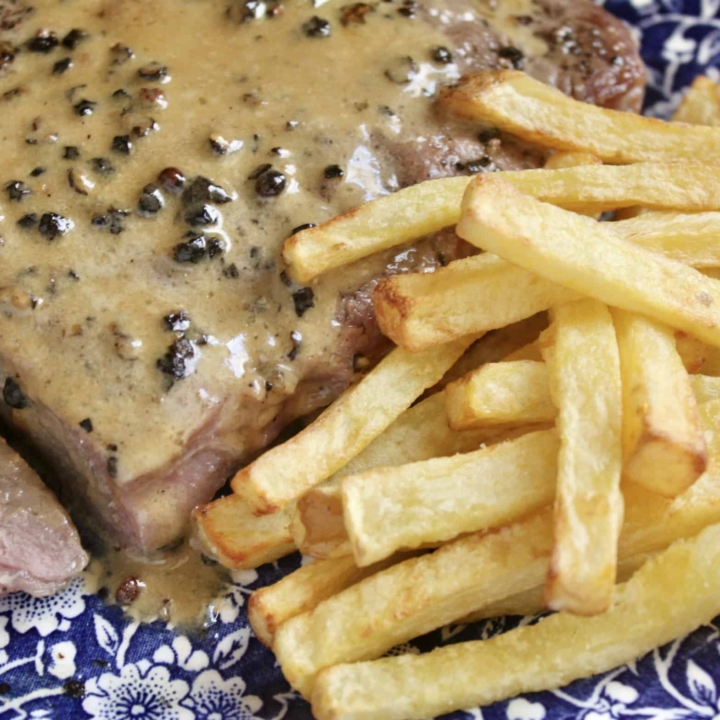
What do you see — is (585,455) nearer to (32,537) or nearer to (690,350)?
(690,350)

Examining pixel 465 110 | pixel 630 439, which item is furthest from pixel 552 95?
pixel 630 439

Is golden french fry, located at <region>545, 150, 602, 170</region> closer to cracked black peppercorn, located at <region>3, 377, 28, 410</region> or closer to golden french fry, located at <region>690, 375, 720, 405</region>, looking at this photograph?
golden french fry, located at <region>690, 375, 720, 405</region>

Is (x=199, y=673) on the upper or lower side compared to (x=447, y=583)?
lower

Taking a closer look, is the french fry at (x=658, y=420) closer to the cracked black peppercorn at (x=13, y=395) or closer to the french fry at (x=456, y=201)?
the french fry at (x=456, y=201)

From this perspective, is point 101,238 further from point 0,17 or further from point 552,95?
point 552,95

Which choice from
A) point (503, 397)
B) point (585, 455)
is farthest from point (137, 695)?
Answer: point (585, 455)

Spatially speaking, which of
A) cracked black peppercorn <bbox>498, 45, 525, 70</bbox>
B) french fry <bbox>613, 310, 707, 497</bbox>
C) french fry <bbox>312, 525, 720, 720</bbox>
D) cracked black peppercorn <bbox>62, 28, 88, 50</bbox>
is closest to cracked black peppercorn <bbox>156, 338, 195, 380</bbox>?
french fry <bbox>312, 525, 720, 720</bbox>
